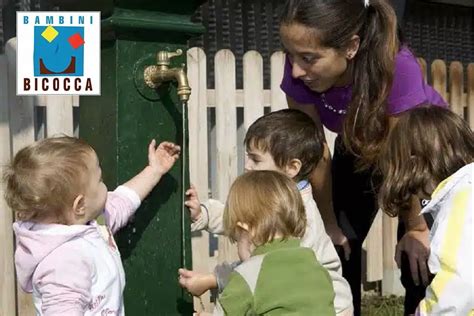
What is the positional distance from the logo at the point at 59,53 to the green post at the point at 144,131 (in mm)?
60

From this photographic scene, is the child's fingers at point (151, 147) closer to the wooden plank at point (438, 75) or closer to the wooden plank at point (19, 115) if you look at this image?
the wooden plank at point (19, 115)

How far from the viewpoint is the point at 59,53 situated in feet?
8.00

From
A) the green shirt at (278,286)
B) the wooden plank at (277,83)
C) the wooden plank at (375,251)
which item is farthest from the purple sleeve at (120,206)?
the wooden plank at (375,251)

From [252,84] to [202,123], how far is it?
44 centimetres

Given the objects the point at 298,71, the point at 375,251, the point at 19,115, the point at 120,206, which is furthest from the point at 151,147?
the point at 375,251

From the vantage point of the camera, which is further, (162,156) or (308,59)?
(308,59)

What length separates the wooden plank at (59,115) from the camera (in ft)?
14.3

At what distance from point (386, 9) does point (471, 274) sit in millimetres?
1034

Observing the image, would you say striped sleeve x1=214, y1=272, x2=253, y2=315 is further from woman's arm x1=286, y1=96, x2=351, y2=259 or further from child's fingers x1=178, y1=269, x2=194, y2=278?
woman's arm x1=286, y1=96, x2=351, y2=259

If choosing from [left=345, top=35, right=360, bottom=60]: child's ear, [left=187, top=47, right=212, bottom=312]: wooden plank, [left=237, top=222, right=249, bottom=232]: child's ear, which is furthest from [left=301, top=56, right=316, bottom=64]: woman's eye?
[left=187, top=47, right=212, bottom=312]: wooden plank

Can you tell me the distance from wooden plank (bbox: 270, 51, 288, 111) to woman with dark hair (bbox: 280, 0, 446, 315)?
7.14 feet

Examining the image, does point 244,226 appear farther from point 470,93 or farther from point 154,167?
point 470,93

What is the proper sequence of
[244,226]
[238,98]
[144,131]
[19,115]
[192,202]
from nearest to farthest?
[244,226] → [144,131] → [192,202] → [19,115] → [238,98]

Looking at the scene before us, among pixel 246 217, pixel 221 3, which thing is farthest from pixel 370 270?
pixel 246 217
